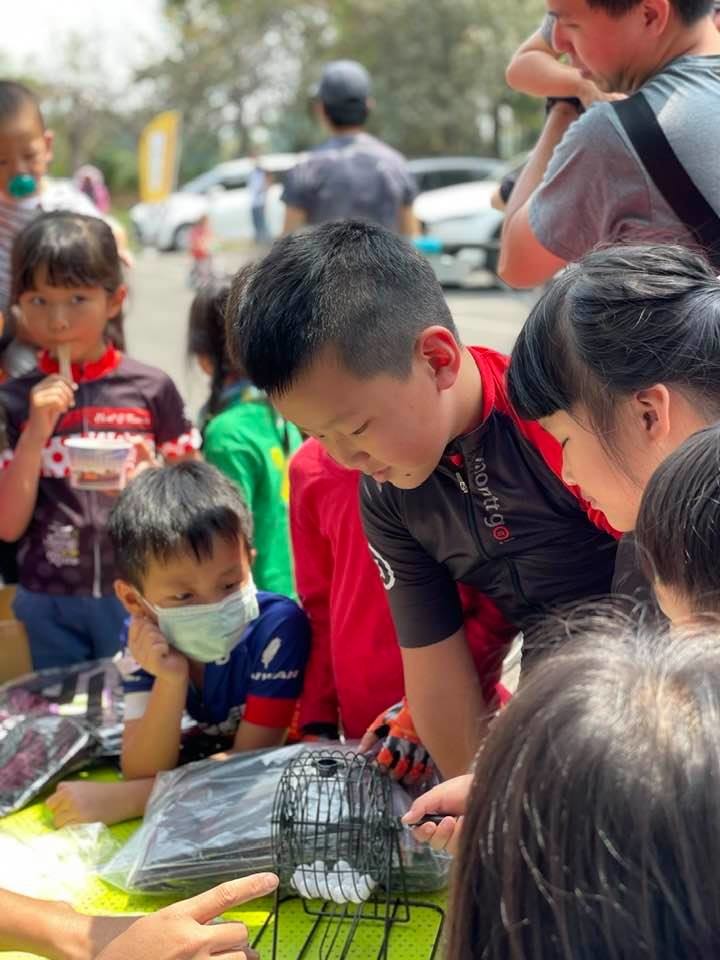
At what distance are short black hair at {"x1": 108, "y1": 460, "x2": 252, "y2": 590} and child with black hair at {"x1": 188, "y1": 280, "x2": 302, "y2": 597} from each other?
1.72 feet

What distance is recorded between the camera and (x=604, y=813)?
2.91ft

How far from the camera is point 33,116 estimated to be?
354 centimetres

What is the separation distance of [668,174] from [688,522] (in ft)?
2.96

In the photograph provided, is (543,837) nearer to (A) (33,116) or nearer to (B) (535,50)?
(B) (535,50)

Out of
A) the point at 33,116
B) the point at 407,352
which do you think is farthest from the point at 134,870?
the point at 33,116

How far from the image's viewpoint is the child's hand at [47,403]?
2.86 meters

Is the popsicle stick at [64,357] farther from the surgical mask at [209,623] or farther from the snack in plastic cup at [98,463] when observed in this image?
the surgical mask at [209,623]

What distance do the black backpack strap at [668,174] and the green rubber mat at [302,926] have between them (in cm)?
121

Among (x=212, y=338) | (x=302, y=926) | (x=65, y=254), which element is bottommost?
(x=302, y=926)

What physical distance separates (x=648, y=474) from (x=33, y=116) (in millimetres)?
2506

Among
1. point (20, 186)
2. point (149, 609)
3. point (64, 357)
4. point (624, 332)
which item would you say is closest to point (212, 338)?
point (64, 357)

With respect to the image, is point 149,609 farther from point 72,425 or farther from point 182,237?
point 182,237

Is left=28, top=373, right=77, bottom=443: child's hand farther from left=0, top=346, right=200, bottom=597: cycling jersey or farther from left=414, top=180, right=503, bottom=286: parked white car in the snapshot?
left=414, top=180, right=503, bottom=286: parked white car

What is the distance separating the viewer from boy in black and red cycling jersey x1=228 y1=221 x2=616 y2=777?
1815 millimetres
